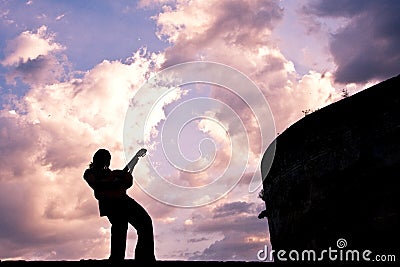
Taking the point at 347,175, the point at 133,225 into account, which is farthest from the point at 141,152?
the point at 347,175

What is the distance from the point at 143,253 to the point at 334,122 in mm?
6152

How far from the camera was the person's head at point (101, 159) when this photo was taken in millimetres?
5031

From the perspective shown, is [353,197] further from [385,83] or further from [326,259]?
[385,83]

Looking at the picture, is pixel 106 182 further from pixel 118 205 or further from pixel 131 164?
pixel 131 164

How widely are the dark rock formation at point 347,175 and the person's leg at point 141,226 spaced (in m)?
5.33

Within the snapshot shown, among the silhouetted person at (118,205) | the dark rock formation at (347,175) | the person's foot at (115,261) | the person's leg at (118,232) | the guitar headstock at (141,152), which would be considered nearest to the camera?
the person's foot at (115,261)

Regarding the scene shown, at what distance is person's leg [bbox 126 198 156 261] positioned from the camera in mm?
4973

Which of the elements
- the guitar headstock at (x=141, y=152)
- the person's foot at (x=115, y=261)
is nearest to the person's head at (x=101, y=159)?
the guitar headstock at (x=141, y=152)

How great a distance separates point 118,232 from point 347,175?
5.84 m

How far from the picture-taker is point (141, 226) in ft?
16.6

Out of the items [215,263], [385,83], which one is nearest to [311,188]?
[385,83]

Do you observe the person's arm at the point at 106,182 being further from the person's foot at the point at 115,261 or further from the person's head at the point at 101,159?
the person's foot at the point at 115,261

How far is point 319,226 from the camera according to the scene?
9.78 meters

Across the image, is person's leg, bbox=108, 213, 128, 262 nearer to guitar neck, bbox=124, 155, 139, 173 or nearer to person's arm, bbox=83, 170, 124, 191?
person's arm, bbox=83, 170, 124, 191
